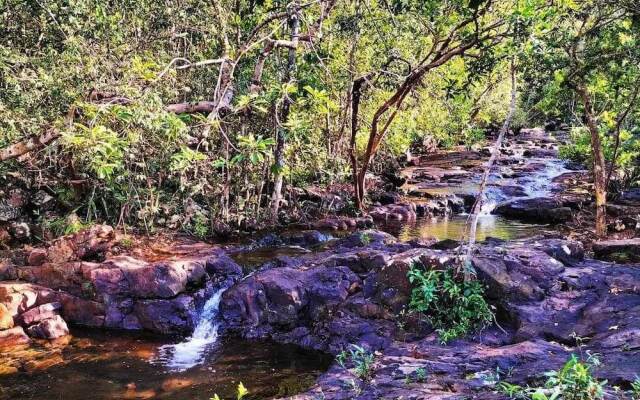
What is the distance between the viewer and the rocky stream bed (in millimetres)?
6578

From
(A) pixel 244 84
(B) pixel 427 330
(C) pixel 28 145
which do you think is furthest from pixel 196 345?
(A) pixel 244 84

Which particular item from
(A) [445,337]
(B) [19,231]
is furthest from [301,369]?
(B) [19,231]

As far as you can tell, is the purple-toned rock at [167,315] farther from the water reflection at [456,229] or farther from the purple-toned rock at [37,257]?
the water reflection at [456,229]

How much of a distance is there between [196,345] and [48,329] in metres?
2.72

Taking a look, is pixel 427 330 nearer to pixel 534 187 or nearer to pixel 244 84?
pixel 244 84

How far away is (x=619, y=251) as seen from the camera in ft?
36.7

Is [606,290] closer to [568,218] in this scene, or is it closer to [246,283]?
[246,283]

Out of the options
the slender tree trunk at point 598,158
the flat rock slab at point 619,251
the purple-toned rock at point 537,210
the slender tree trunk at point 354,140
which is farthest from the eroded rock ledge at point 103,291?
the purple-toned rock at point 537,210

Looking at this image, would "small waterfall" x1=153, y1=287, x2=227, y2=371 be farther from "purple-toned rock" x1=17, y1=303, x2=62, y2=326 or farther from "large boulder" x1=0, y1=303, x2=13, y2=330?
"large boulder" x1=0, y1=303, x2=13, y2=330

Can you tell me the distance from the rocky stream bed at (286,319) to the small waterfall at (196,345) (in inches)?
1.4

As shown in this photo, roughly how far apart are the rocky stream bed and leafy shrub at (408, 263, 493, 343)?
206mm

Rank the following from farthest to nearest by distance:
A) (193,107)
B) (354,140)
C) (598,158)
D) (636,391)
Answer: (354,140), (598,158), (193,107), (636,391)

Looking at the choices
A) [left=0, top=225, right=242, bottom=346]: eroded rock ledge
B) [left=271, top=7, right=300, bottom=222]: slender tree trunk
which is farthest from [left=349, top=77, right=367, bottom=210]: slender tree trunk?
[left=0, top=225, right=242, bottom=346]: eroded rock ledge

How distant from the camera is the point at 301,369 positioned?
8.53m
